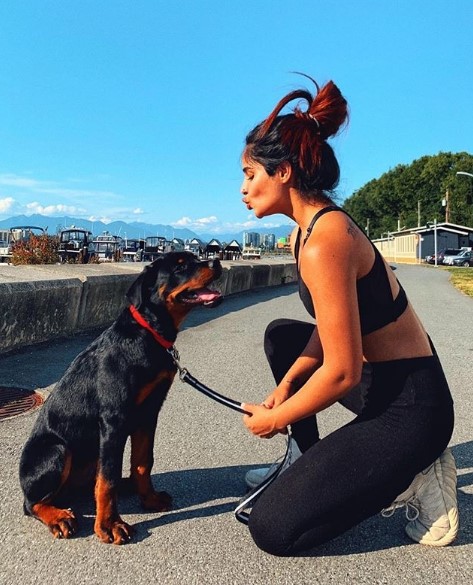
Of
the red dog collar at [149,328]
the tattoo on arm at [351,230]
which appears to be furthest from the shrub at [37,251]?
the tattoo on arm at [351,230]

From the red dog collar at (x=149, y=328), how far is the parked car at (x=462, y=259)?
62.8m

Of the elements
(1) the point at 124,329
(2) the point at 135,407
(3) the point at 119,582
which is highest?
(1) the point at 124,329

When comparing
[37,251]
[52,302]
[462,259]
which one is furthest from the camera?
[462,259]

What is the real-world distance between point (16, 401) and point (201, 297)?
102 inches

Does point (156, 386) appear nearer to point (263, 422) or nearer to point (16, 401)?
point (263, 422)

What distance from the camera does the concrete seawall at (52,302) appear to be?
22.6ft

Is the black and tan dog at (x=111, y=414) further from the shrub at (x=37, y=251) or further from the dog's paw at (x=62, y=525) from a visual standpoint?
the shrub at (x=37, y=251)

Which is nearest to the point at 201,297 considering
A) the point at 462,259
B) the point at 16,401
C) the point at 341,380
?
the point at 341,380

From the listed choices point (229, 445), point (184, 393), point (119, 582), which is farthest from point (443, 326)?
point (119, 582)

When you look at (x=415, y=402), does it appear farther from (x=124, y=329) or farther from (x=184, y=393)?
(x=184, y=393)

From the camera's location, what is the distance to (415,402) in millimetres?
2879

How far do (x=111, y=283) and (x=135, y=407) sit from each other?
6306 mm

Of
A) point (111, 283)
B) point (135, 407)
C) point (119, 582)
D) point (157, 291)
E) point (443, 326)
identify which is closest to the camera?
point (119, 582)

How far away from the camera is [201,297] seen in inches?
134
